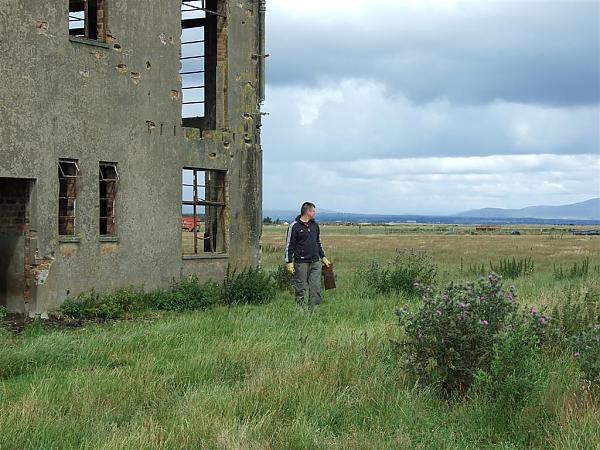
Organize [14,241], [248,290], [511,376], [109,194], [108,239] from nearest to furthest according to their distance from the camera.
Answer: [511,376] < [14,241] < [108,239] < [109,194] < [248,290]

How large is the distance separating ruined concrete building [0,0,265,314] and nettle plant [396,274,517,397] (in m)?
7.76

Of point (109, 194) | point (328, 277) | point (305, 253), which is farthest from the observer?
point (328, 277)

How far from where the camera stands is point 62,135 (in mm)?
14031

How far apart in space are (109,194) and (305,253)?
156 inches

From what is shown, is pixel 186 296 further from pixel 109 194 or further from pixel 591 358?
pixel 591 358

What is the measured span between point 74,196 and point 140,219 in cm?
160

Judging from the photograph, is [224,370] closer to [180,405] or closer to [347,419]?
[180,405]

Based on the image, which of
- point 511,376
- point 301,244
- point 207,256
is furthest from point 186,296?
point 511,376

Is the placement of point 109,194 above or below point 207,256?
above

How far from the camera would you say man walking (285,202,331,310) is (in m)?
14.5

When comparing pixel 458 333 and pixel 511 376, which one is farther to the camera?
pixel 458 333

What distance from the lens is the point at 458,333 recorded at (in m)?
8.10

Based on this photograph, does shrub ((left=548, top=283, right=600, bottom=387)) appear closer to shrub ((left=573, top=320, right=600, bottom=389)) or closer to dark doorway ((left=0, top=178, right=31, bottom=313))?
shrub ((left=573, top=320, right=600, bottom=389))

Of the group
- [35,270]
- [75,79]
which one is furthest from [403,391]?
[75,79]
